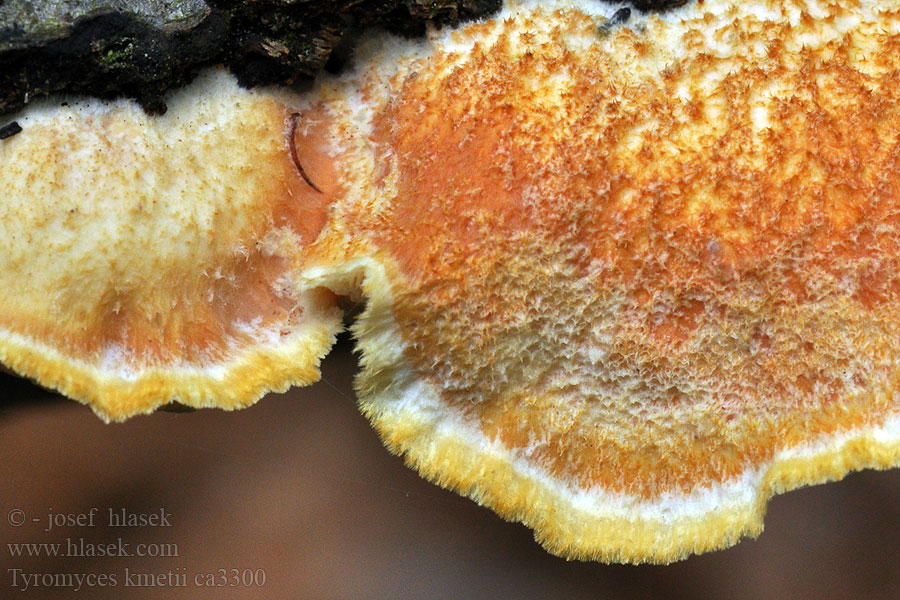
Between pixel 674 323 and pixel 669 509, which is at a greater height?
pixel 674 323

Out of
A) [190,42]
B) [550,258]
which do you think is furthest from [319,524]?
[190,42]

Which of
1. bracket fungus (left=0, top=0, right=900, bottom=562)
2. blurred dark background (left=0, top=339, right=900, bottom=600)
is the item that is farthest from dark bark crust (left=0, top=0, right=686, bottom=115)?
blurred dark background (left=0, top=339, right=900, bottom=600)

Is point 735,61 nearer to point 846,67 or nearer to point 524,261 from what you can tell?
point 846,67

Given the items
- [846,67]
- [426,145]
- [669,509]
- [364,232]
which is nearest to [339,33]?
[426,145]

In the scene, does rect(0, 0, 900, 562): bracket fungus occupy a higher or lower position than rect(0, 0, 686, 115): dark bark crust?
lower

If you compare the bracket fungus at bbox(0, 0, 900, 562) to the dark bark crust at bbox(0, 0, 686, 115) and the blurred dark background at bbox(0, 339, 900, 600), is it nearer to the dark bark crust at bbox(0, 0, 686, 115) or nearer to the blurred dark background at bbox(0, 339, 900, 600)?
the dark bark crust at bbox(0, 0, 686, 115)

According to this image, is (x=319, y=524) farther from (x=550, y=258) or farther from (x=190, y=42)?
(x=190, y=42)
